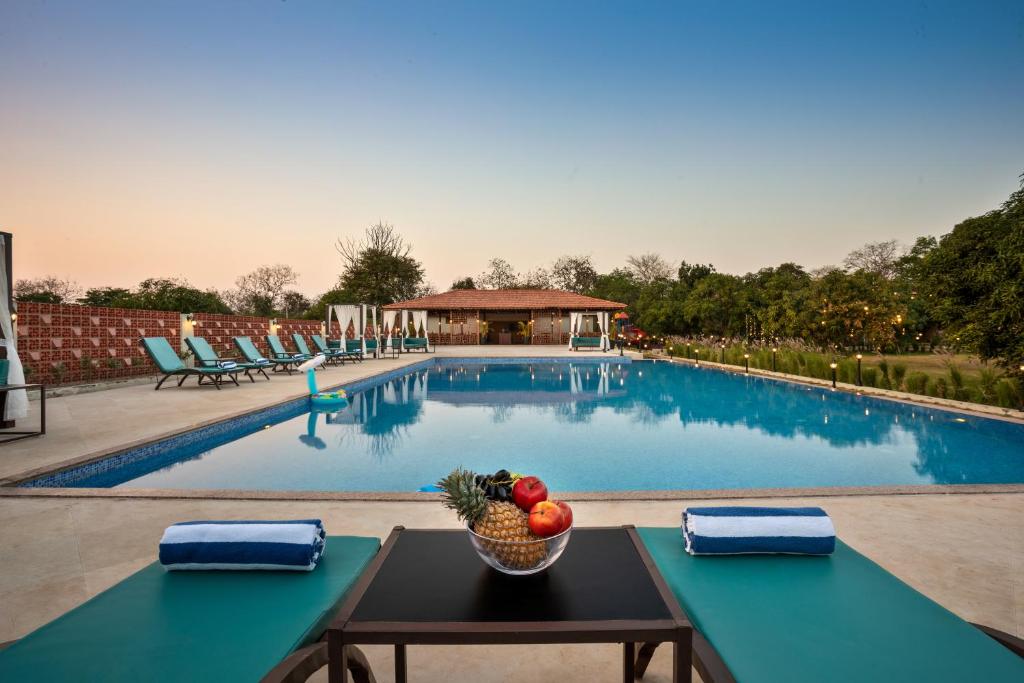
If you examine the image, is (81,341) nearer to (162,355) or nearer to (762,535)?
(162,355)

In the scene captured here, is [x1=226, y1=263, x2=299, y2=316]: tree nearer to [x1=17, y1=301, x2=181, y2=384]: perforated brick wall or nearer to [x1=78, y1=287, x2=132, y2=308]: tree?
[x1=78, y1=287, x2=132, y2=308]: tree

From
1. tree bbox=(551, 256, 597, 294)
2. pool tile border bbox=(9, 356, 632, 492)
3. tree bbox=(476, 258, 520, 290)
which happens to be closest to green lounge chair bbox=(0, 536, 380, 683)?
pool tile border bbox=(9, 356, 632, 492)

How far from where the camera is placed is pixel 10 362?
20.4ft

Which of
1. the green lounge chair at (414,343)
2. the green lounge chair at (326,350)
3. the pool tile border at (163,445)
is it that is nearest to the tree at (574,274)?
the green lounge chair at (414,343)

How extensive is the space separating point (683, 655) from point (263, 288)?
48664mm

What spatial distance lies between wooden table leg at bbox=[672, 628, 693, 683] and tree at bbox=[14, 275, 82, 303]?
41.0m

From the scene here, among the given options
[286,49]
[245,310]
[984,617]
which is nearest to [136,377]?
[286,49]

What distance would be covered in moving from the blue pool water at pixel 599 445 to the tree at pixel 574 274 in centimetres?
3684

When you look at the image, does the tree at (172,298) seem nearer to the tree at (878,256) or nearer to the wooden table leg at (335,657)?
the wooden table leg at (335,657)

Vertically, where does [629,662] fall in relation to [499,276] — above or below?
below

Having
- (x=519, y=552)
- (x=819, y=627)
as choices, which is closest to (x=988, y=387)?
(x=819, y=627)

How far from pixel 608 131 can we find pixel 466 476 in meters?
19.8

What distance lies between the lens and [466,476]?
1461 mm

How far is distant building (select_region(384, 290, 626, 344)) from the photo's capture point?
2980 centimetres
